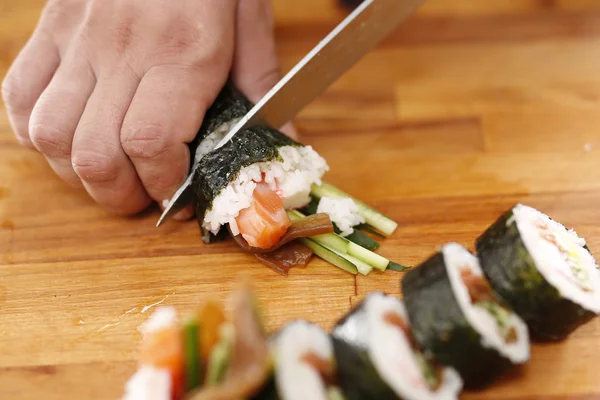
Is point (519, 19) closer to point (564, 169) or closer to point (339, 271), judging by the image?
point (564, 169)

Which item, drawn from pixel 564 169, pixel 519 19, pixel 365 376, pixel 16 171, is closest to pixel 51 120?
pixel 16 171

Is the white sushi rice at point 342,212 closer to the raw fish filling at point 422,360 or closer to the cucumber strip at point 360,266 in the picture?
the cucumber strip at point 360,266

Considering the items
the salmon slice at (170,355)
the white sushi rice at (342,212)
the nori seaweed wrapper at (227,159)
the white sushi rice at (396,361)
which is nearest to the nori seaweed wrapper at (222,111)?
the nori seaweed wrapper at (227,159)

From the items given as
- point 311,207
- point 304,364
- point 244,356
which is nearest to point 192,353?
point 244,356

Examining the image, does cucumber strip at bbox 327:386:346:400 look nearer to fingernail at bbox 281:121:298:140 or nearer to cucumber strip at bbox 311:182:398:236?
cucumber strip at bbox 311:182:398:236

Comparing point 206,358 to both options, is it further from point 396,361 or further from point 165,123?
point 165,123
